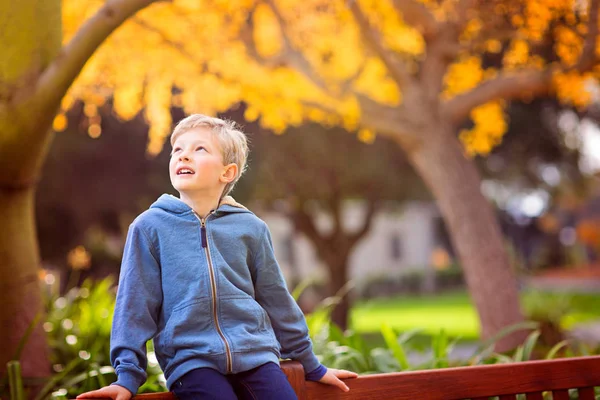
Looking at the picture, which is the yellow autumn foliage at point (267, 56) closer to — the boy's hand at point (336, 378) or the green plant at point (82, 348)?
the green plant at point (82, 348)

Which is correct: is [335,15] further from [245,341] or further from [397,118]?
[245,341]

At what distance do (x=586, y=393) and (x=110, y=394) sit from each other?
1.68 metres

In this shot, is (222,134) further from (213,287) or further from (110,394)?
(110,394)

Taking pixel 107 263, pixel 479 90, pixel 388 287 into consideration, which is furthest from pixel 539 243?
pixel 479 90

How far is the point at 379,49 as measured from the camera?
612 cm

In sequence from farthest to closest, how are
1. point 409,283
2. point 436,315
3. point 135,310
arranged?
point 409,283 < point 436,315 < point 135,310

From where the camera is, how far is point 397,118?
6375 mm

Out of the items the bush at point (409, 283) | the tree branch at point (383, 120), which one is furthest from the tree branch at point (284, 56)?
the bush at point (409, 283)

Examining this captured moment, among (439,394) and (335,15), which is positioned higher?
(335,15)

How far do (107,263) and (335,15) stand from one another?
15898 mm

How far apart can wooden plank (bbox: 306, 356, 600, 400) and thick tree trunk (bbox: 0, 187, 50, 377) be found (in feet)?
6.11

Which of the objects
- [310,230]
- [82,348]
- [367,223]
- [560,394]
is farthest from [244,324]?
[367,223]

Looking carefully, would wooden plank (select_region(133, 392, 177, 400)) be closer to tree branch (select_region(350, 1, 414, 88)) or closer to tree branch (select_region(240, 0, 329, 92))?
tree branch (select_region(350, 1, 414, 88))

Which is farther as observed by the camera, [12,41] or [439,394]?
[12,41]
